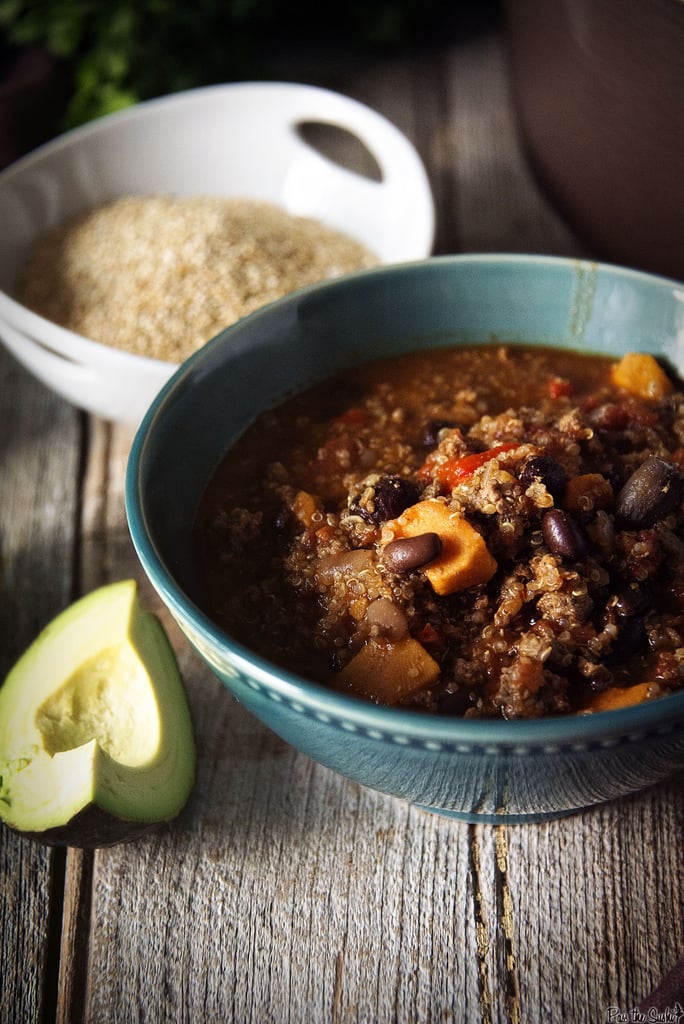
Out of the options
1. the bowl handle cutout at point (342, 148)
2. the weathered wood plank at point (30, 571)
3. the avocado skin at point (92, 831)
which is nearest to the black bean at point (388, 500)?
the avocado skin at point (92, 831)

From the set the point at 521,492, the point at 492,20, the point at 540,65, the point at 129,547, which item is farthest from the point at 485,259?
the point at 492,20

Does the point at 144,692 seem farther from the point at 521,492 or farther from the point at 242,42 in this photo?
the point at 242,42

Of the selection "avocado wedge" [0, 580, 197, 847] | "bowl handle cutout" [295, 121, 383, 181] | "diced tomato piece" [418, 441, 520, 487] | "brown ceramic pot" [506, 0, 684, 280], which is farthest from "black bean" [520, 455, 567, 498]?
"bowl handle cutout" [295, 121, 383, 181]

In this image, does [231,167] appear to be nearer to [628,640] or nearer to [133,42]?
[133,42]

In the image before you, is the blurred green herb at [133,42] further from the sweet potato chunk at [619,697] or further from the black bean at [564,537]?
the sweet potato chunk at [619,697]

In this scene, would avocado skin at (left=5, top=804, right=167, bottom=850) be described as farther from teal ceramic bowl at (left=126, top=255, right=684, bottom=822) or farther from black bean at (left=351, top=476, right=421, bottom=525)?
black bean at (left=351, top=476, right=421, bottom=525)

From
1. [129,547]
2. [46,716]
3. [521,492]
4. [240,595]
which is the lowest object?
[129,547]
